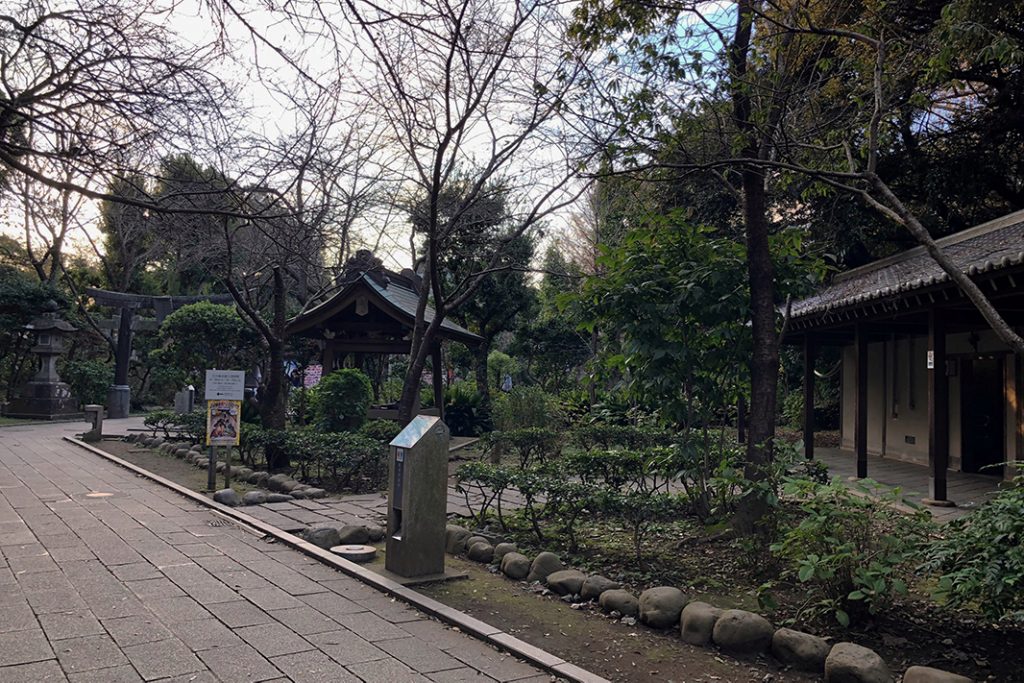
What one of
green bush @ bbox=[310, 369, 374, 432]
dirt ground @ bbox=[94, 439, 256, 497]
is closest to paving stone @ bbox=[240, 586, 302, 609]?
dirt ground @ bbox=[94, 439, 256, 497]

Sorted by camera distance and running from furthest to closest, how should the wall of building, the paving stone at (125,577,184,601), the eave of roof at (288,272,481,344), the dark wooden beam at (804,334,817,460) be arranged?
the eave of roof at (288,272,481,344) < the dark wooden beam at (804,334,817,460) < the wall of building < the paving stone at (125,577,184,601)

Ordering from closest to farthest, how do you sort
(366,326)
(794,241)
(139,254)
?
1. (794,241)
2. (366,326)
3. (139,254)

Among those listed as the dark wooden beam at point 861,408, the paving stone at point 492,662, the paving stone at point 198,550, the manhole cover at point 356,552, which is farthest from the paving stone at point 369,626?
the dark wooden beam at point 861,408

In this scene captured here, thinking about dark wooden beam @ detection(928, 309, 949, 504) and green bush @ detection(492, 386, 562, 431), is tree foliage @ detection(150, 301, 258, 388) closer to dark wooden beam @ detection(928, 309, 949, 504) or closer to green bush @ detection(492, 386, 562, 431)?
green bush @ detection(492, 386, 562, 431)

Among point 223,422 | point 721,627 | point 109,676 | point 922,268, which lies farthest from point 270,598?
point 922,268

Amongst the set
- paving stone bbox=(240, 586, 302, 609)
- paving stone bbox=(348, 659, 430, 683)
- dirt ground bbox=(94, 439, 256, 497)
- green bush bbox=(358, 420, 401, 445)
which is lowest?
paving stone bbox=(348, 659, 430, 683)

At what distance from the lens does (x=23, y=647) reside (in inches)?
177

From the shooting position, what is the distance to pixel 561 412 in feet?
61.2

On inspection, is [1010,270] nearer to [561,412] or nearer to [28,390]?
[561,412]

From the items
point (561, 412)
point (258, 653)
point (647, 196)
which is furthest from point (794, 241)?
point (561, 412)

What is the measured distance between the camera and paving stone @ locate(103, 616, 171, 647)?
471 centimetres

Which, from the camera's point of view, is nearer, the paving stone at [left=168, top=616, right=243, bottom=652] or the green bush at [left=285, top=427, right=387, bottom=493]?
the paving stone at [left=168, top=616, right=243, bottom=652]

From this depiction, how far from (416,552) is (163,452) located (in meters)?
10.8

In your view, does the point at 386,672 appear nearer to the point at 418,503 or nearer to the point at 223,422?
the point at 418,503
